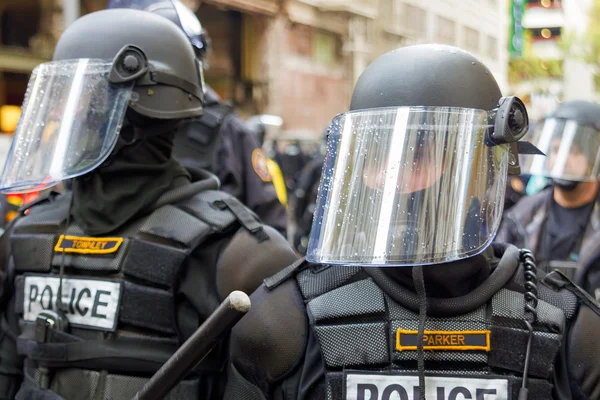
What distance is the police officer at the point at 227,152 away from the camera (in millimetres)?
4045

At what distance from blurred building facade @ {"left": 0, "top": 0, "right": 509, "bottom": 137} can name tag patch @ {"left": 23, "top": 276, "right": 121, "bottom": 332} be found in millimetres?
11241

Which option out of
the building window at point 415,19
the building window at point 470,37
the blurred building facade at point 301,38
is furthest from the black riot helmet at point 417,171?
the building window at point 415,19

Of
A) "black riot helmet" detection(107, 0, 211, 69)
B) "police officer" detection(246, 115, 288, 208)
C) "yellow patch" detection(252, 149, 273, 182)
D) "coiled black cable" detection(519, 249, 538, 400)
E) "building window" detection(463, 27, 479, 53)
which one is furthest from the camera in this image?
"building window" detection(463, 27, 479, 53)

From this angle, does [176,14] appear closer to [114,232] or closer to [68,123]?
[68,123]

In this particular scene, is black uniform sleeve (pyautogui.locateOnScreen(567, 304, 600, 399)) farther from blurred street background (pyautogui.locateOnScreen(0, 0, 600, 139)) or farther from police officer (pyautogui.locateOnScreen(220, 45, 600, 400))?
blurred street background (pyautogui.locateOnScreen(0, 0, 600, 139))

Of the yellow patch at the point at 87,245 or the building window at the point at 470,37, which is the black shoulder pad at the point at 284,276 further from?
the building window at the point at 470,37

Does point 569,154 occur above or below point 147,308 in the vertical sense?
below

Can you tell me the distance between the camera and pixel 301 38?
21609 mm

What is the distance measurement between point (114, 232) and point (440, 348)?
3.58ft

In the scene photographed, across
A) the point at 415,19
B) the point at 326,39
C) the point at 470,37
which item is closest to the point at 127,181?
the point at 470,37

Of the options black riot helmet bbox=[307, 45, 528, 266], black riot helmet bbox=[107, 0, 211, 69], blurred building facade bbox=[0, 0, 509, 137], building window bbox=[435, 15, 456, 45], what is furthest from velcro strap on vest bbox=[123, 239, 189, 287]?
building window bbox=[435, 15, 456, 45]

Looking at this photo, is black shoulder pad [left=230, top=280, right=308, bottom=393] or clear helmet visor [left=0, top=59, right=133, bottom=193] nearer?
black shoulder pad [left=230, top=280, right=308, bottom=393]

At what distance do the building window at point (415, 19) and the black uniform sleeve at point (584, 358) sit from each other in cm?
2004

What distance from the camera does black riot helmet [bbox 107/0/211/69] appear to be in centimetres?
362
